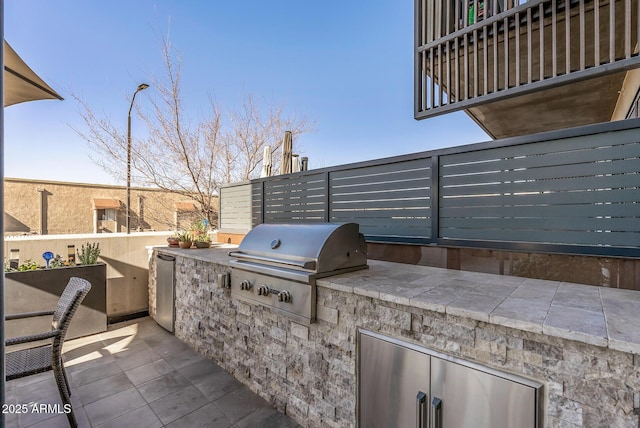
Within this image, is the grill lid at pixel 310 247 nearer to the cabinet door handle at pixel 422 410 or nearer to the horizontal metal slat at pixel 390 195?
the horizontal metal slat at pixel 390 195

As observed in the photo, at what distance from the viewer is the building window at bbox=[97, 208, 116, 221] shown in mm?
12492

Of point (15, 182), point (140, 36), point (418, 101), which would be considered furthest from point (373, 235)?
point (15, 182)

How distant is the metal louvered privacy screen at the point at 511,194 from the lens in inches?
76.5

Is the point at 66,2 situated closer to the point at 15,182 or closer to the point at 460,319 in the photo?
the point at 460,319

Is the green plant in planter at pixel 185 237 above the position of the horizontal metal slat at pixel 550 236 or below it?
below

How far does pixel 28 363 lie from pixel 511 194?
4.18 m

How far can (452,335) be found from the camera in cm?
150

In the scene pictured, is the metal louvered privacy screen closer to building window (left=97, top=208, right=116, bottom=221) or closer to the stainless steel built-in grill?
the stainless steel built-in grill

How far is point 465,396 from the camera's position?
1.47 meters

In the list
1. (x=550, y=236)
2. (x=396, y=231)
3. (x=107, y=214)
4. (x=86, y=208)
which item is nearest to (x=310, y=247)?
(x=396, y=231)

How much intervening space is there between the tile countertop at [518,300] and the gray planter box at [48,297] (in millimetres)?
3878

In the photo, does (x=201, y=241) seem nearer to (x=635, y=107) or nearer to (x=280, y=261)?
(x=280, y=261)

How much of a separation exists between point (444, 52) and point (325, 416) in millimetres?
4022

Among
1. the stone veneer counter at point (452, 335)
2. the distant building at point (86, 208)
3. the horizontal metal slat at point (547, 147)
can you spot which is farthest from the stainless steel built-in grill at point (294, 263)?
the distant building at point (86, 208)
